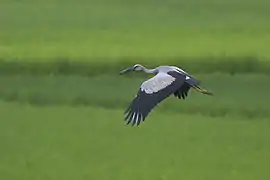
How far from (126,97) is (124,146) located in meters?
1.82

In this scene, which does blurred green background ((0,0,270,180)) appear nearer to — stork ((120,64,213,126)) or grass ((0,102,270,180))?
grass ((0,102,270,180))

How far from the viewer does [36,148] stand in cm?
739

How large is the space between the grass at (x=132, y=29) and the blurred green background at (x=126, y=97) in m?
0.02

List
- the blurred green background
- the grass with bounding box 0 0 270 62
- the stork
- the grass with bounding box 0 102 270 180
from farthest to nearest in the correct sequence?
the grass with bounding box 0 0 270 62 < the blurred green background < the grass with bounding box 0 102 270 180 < the stork

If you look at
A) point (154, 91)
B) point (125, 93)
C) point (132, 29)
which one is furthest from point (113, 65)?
point (154, 91)

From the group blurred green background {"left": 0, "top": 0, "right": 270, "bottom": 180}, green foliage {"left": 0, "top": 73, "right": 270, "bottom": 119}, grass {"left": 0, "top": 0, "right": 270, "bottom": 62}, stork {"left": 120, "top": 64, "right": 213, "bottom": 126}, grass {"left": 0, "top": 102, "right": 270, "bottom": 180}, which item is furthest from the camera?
grass {"left": 0, "top": 0, "right": 270, "bottom": 62}

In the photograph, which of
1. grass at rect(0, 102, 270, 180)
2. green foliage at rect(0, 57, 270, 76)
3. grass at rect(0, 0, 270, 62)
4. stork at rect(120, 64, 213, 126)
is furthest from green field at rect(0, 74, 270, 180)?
stork at rect(120, 64, 213, 126)

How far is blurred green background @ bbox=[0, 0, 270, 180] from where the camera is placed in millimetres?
6934

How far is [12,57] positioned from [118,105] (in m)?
2.57

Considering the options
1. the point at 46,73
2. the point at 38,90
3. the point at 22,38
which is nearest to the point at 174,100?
the point at 38,90

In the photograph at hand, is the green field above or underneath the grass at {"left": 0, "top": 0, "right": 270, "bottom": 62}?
above

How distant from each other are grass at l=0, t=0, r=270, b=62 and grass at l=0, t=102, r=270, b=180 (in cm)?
271

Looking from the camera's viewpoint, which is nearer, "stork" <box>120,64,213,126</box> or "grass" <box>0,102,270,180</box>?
"stork" <box>120,64,213,126</box>

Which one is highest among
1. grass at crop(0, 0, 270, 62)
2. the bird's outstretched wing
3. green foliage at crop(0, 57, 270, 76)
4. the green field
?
the bird's outstretched wing
